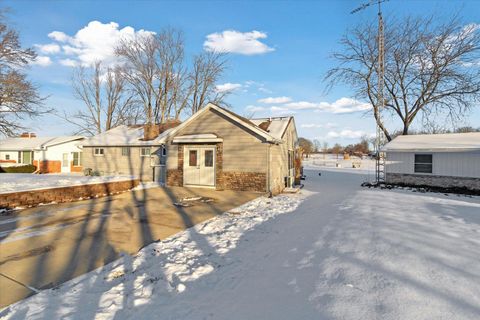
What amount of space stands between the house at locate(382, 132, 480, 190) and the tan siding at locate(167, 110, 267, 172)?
931 cm

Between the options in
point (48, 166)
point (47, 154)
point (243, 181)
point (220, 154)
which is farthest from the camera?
point (48, 166)

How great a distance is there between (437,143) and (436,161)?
130cm

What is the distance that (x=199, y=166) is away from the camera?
1480cm

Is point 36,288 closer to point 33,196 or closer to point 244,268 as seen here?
point 244,268

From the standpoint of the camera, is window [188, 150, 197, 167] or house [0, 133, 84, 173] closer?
window [188, 150, 197, 167]

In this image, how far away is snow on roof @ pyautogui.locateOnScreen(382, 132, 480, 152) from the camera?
1476 centimetres

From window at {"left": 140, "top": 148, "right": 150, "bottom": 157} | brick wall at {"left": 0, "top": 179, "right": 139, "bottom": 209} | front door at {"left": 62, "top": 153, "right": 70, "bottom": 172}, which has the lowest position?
brick wall at {"left": 0, "top": 179, "right": 139, "bottom": 209}

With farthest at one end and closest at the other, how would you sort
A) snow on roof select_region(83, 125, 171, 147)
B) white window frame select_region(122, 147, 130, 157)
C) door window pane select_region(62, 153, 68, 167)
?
1. door window pane select_region(62, 153, 68, 167)
2. white window frame select_region(122, 147, 130, 157)
3. snow on roof select_region(83, 125, 171, 147)

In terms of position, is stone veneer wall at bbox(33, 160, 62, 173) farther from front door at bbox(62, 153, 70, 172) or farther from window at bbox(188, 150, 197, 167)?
window at bbox(188, 150, 197, 167)

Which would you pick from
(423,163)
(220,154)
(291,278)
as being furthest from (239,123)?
(423,163)

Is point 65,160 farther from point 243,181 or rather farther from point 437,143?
point 437,143

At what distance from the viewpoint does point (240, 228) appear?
688 cm

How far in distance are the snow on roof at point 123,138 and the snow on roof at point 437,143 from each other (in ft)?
53.9

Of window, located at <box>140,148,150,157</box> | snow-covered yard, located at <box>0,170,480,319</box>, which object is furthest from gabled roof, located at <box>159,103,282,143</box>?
snow-covered yard, located at <box>0,170,480,319</box>
